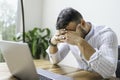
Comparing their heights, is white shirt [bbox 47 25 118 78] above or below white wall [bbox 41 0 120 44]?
below

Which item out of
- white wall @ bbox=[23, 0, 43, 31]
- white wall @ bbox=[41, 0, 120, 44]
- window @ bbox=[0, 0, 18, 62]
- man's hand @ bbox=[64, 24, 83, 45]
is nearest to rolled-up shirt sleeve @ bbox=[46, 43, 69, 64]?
man's hand @ bbox=[64, 24, 83, 45]

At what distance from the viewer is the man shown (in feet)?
4.04

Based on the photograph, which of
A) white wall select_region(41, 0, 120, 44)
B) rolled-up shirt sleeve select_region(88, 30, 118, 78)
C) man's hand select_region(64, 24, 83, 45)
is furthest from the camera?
white wall select_region(41, 0, 120, 44)

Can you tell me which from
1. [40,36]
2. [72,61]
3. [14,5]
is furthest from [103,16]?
[14,5]

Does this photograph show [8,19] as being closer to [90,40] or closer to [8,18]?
Result: [8,18]

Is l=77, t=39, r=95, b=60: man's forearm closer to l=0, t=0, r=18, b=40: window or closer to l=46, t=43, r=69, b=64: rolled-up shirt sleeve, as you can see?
l=46, t=43, r=69, b=64: rolled-up shirt sleeve

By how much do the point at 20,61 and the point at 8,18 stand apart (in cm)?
209

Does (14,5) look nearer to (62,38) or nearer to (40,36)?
(40,36)

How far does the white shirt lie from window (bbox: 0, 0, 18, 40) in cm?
137

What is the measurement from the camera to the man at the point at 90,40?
1.23 meters

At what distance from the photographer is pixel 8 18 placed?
2.97 metres

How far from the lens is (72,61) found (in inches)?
111

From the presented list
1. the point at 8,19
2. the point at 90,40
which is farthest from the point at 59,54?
the point at 8,19

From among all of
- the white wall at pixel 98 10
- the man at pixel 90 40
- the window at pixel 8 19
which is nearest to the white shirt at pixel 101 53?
the man at pixel 90 40
